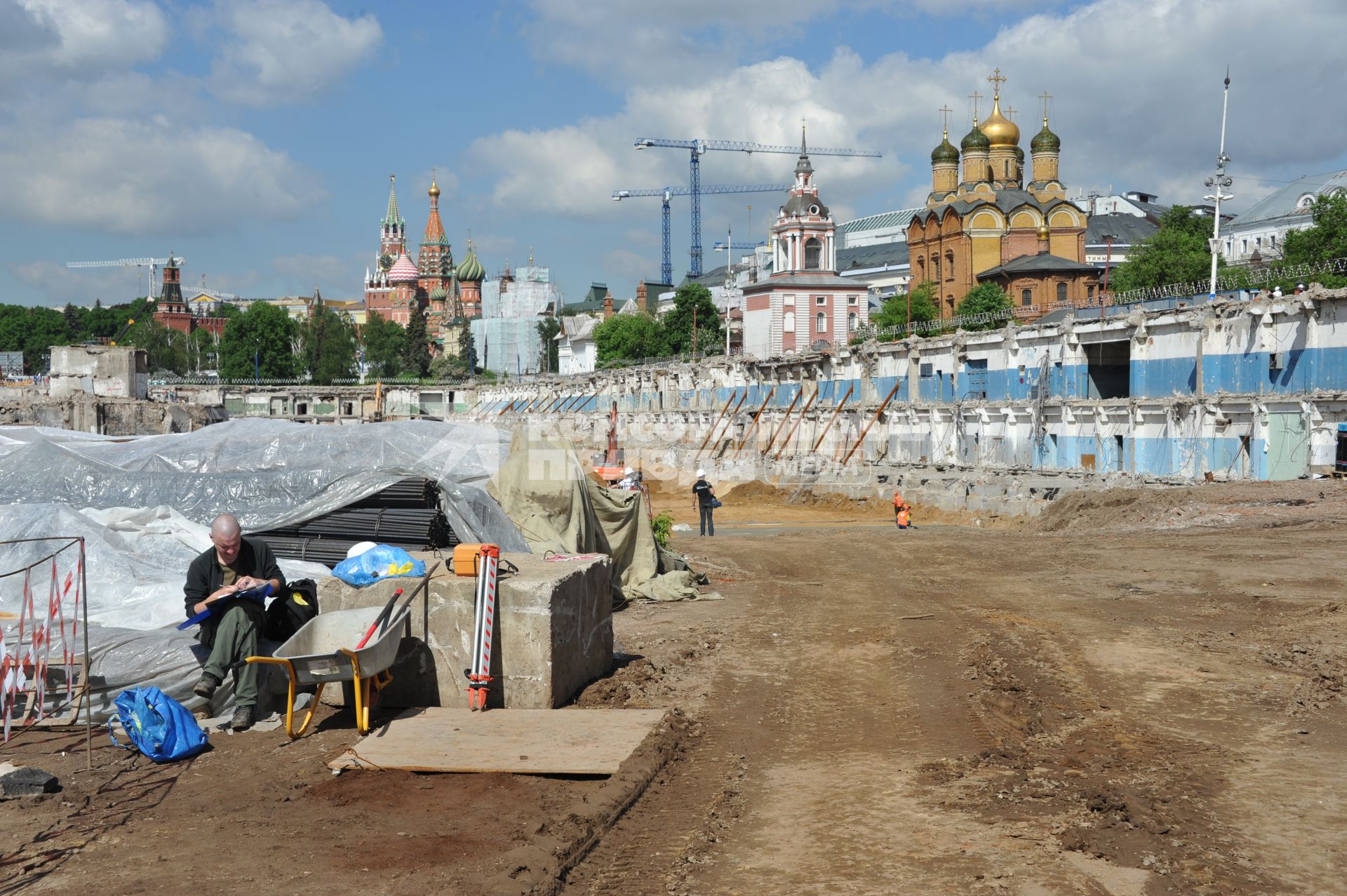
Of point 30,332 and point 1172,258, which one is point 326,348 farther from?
point 1172,258

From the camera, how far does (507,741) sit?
295 inches

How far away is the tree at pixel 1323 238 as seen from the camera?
178 feet

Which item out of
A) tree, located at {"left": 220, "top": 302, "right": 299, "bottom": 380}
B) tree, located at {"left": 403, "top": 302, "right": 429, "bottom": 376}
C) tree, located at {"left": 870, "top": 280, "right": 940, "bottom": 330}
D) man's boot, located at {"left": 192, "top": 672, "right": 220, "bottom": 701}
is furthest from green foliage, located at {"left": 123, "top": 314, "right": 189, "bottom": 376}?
man's boot, located at {"left": 192, "top": 672, "right": 220, "bottom": 701}

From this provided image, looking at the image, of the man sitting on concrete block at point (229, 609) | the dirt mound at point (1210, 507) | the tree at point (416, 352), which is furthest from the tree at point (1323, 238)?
the tree at point (416, 352)

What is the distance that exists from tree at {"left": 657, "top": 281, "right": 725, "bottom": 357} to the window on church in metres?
12.5

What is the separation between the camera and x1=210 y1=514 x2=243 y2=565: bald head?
8.23 meters

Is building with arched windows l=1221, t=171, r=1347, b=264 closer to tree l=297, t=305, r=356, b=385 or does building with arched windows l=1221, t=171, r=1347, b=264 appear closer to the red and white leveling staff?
the red and white leveling staff

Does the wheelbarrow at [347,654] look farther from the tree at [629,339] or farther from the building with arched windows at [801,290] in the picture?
the tree at [629,339]

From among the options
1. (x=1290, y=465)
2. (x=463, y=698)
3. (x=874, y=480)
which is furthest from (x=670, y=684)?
(x=874, y=480)

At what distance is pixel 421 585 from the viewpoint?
840cm

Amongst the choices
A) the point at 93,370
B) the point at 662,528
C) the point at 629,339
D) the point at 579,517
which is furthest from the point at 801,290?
the point at 579,517

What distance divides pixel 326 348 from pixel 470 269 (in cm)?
4857

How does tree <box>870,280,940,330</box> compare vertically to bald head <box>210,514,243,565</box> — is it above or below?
above

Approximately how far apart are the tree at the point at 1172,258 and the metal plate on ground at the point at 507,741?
60443mm
